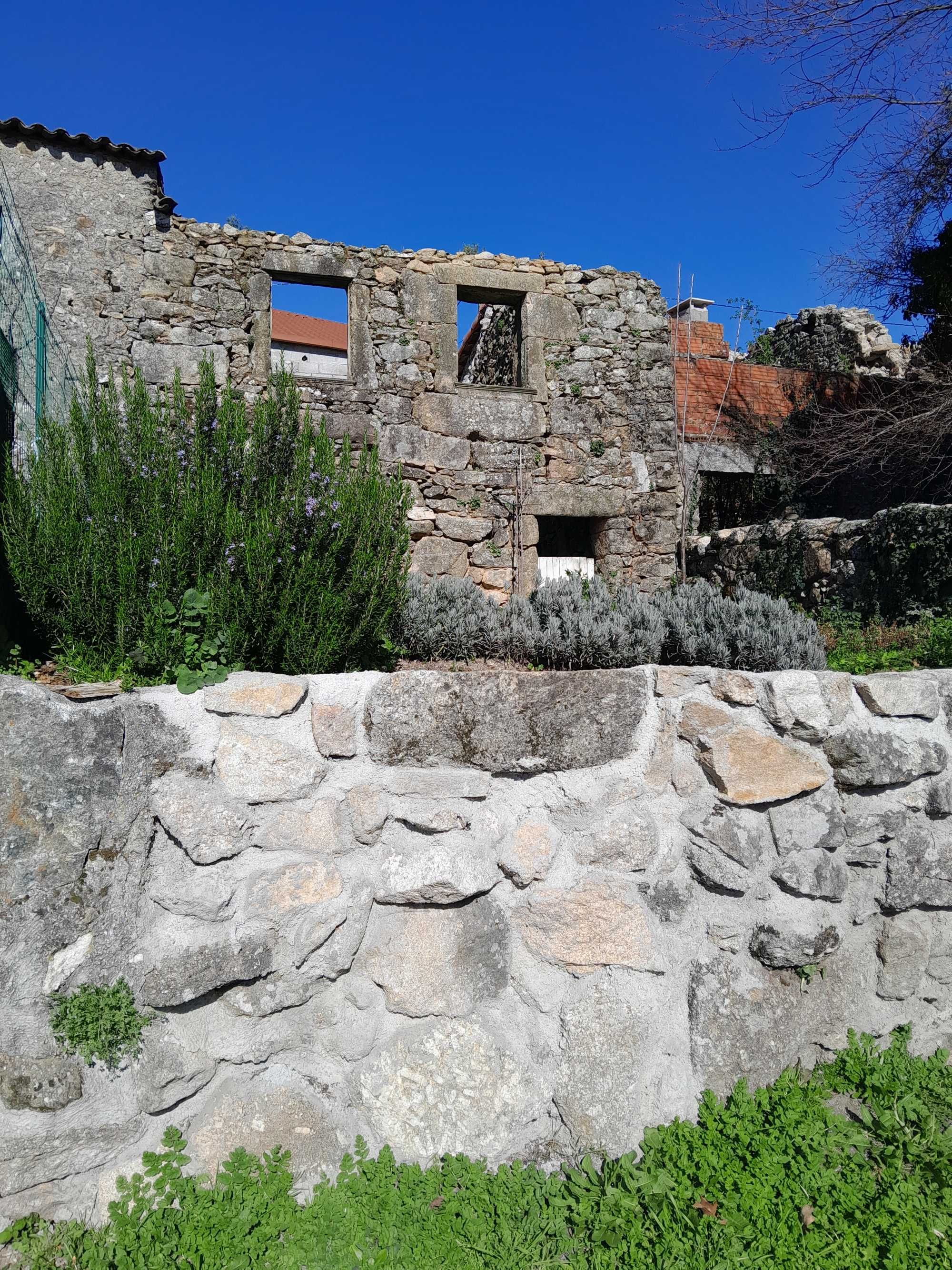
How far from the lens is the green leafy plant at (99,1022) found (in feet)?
6.96

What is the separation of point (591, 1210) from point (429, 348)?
7.40 metres

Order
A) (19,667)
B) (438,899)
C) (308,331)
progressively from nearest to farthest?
(438,899) < (19,667) < (308,331)

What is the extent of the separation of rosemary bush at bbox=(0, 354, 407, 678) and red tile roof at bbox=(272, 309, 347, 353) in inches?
986

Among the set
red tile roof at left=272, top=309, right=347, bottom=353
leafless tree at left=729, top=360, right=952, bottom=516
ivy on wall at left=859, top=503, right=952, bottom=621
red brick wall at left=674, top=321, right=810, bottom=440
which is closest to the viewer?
ivy on wall at left=859, top=503, right=952, bottom=621

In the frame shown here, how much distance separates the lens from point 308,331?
93.6 ft

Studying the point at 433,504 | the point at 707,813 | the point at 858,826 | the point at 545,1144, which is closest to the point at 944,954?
the point at 858,826

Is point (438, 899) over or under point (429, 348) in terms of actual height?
under

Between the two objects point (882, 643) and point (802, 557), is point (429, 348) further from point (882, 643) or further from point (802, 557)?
point (882, 643)

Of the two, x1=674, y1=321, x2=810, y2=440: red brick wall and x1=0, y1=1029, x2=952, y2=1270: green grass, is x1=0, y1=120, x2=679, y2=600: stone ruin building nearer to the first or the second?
x1=674, y1=321, x2=810, y2=440: red brick wall

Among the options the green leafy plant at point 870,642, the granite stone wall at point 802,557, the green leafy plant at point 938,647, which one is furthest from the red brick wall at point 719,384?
the green leafy plant at point 938,647

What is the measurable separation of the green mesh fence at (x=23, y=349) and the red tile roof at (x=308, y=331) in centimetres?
2062

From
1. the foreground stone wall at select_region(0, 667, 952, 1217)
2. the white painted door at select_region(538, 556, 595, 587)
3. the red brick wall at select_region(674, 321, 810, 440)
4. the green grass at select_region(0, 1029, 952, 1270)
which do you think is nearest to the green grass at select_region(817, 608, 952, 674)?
the foreground stone wall at select_region(0, 667, 952, 1217)

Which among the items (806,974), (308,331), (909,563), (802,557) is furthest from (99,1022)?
(308,331)

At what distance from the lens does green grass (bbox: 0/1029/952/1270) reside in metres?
2.08
